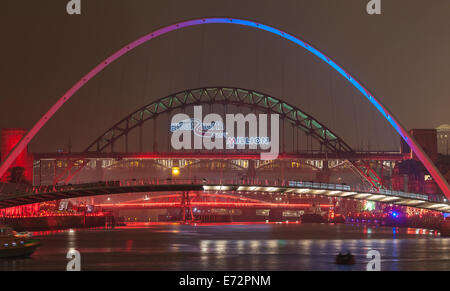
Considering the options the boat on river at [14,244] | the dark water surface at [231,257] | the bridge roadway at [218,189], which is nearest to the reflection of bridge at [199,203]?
the bridge roadway at [218,189]

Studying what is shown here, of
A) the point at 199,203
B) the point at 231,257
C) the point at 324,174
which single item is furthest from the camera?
the point at 199,203

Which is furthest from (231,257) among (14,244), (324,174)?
(324,174)

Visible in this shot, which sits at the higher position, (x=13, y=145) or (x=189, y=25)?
(x=189, y=25)

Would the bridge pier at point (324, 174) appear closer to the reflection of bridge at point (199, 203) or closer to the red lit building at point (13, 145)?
the reflection of bridge at point (199, 203)

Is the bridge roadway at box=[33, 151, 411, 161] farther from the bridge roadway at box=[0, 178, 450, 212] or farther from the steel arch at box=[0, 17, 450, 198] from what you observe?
the steel arch at box=[0, 17, 450, 198]

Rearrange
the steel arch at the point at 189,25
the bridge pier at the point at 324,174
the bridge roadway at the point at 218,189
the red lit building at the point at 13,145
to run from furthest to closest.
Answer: the bridge pier at the point at 324,174, the red lit building at the point at 13,145, the bridge roadway at the point at 218,189, the steel arch at the point at 189,25

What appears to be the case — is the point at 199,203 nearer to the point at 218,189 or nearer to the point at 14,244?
the point at 218,189

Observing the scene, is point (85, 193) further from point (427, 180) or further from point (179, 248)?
point (427, 180)

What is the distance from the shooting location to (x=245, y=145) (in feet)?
497

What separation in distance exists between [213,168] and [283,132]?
85.9 ft
